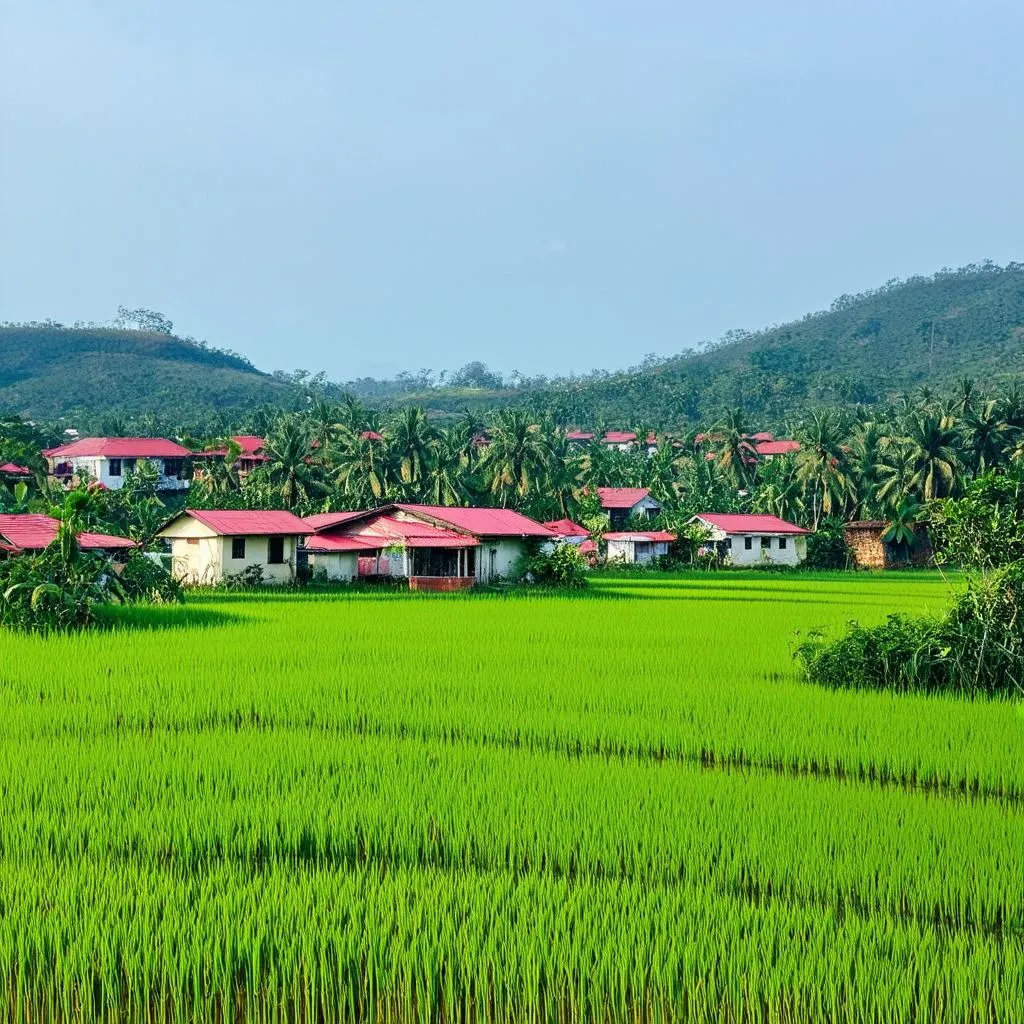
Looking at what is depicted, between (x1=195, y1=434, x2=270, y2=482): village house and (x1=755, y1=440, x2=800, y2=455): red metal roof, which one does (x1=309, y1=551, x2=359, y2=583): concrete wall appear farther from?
(x1=755, y1=440, x2=800, y2=455): red metal roof

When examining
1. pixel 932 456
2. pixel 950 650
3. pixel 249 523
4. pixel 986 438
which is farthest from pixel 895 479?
pixel 950 650

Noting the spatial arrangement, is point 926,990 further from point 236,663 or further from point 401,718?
point 236,663

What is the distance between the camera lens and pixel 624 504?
208ft

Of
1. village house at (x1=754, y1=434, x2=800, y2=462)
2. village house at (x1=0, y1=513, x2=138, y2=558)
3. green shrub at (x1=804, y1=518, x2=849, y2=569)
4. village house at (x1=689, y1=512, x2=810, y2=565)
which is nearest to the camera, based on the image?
village house at (x1=0, y1=513, x2=138, y2=558)

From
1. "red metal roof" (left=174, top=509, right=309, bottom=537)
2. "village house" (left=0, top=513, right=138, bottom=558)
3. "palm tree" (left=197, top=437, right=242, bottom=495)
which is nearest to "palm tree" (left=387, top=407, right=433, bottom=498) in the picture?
"palm tree" (left=197, top=437, right=242, bottom=495)

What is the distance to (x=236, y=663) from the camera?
16438 mm

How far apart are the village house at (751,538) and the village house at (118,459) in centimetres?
3133

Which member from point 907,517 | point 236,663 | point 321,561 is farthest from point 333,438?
point 236,663

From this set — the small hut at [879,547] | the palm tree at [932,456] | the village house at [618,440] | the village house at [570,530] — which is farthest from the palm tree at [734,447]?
the village house at [618,440]

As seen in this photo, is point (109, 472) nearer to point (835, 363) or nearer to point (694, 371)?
point (694, 371)

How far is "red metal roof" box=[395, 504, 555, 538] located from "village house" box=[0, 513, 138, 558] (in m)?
9.68

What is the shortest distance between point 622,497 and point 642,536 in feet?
39.2

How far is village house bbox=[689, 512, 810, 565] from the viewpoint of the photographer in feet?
174

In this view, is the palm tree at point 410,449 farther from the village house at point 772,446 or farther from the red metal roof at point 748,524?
the village house at point 772,446
